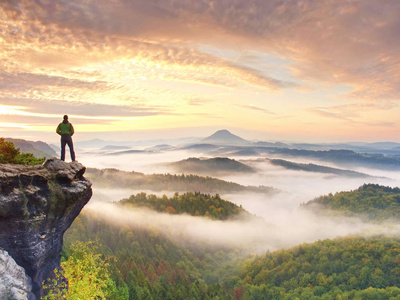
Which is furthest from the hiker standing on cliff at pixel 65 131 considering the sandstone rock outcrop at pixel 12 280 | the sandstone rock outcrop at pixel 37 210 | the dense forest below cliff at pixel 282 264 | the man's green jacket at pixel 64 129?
the dense forest below cliff at pixel 282 264

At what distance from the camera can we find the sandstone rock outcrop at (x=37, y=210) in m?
22.6

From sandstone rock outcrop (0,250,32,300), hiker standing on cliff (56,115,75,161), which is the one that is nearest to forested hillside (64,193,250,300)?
sandstone rock outcrop (0,250,32,300)

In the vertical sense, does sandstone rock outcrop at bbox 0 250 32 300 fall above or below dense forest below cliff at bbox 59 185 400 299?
above

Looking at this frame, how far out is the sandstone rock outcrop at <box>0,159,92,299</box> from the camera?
74.2 ft

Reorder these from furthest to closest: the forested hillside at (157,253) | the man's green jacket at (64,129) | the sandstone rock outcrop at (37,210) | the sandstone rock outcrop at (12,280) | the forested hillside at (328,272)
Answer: the forested hillside at (328,272) → the forested hillside at (157,253) → the man's green jacket at (64,129) → the sandstone rock outcrop at (37,210) → the sandstone rock outcrop at (12,280)

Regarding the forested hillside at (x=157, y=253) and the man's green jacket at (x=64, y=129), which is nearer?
the man's green jacket at (x=64, y=129)

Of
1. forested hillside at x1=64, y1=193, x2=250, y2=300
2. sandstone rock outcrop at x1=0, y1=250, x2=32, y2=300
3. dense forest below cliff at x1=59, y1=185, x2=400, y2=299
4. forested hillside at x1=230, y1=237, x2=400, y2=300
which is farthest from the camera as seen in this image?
forested hillside at x1=230, y1=237, x2=400, y2=300

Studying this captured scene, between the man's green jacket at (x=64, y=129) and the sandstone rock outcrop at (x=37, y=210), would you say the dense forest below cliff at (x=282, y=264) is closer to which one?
the sandstone rock outcrop at (x=37, y=210)

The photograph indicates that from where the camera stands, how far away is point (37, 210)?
2450cm

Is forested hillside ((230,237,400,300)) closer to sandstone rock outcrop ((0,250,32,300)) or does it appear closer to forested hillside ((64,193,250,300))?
forested hillside ((64,193,250,300))

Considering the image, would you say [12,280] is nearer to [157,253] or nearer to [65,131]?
[65,131]

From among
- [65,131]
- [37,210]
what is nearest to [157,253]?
[65,131]

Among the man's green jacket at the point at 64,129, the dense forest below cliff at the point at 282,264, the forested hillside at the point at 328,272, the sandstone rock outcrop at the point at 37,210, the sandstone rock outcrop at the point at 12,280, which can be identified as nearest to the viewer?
the sandstone rock outcrop at the point at 12,280

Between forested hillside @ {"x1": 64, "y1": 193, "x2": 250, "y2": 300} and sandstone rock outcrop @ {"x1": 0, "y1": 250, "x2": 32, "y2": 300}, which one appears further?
forested hillside @ {"x1": 64, "y1": 193, "x2": 250, "y2": 300}
